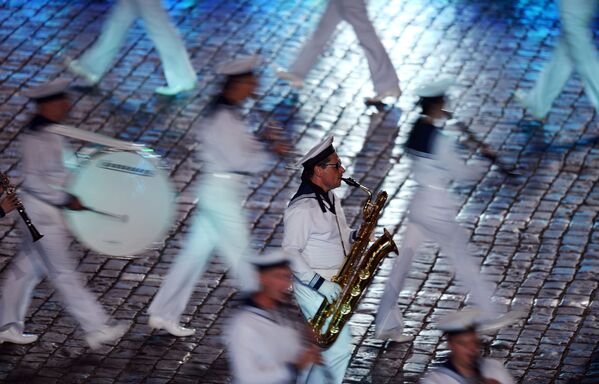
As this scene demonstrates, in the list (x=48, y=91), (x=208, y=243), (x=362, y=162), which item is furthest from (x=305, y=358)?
(x=362, y=162)

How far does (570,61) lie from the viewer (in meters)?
11.7

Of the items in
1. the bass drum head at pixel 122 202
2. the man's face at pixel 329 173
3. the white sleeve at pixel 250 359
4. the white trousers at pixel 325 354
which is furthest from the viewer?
the bass drum head at pixel 122 202

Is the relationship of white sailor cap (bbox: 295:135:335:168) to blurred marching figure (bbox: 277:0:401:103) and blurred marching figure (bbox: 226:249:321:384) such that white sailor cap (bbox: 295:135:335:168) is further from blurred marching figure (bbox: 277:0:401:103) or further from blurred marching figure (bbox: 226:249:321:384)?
blurred marching figure (bbox: 277:0:401:103)

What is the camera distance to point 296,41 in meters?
13.2

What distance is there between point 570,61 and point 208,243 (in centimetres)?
442

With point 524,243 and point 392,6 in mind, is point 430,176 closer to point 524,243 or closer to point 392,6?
point 524,243

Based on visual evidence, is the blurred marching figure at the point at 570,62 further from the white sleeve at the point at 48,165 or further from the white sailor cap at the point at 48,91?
the white sleeve at the point at 48,165

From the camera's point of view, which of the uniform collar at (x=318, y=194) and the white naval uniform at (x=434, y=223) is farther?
the white naval uniform at (x=434, y=223)

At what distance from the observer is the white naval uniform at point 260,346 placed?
673 centimetres

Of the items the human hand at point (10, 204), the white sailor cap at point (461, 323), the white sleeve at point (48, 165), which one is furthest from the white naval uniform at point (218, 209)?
the white sailor cap at point (461, 323)

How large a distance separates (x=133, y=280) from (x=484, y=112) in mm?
3997

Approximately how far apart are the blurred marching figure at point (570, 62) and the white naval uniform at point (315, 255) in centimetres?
432

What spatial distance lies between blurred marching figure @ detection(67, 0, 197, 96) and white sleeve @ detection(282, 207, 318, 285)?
4.67 m

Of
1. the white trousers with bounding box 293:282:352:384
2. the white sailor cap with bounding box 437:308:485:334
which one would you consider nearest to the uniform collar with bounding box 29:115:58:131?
the white trousers with bounding box 293:282:352:384
